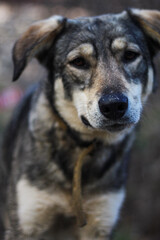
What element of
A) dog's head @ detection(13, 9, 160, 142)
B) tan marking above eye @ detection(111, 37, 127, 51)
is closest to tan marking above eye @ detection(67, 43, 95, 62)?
dog's head @ detection(13, 9, 160, 142)

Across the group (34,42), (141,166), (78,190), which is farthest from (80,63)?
(141,166)

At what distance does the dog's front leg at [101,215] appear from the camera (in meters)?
3.54

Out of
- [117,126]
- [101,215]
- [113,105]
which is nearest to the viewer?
[113,105]

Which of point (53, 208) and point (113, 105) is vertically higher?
point (113, 105)

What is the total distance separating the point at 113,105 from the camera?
2.87 metres

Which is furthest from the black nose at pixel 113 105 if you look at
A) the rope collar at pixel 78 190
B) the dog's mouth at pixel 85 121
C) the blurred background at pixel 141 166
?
the blurred background at pixel 141 166

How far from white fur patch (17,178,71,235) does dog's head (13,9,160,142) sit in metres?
0.58

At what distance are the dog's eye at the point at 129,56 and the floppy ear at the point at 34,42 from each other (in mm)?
597

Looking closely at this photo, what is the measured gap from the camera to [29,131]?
3.75 meters

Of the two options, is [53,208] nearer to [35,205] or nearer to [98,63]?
[35,205]

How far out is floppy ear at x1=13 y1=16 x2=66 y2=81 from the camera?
3359 mm

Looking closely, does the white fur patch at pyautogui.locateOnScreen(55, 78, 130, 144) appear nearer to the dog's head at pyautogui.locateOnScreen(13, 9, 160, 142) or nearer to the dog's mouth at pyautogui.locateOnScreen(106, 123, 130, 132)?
the dog's head at pyautogui.locateOnScreen(13, 9, 160, 142)

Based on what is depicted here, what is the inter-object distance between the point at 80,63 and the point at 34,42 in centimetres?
42

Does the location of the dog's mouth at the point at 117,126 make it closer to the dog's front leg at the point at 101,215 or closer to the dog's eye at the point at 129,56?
the dog's eye at the point at 129,56
